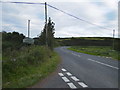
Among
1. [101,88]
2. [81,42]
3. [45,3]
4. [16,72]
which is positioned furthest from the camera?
[81,42]

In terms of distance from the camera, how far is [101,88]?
525 cm

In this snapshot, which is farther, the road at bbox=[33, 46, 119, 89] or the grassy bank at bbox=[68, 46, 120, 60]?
the grassy bank at bbox=[68, 46, 120, 60]

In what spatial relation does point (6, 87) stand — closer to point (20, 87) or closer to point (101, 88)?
point (20, 87)

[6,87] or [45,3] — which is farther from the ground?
[45,3]

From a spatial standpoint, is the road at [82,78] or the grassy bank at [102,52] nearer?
the road at [82,78]

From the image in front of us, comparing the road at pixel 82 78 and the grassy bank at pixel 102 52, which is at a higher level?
the road at pixel 82 78

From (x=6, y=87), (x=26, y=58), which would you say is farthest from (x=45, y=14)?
(x=6, y=87)

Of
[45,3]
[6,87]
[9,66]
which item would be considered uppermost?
[45,3]

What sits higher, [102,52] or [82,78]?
[82,78]

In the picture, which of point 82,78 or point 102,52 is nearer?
point 82,78

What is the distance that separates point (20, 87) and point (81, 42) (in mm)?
83881

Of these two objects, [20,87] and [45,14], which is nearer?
[20,87]

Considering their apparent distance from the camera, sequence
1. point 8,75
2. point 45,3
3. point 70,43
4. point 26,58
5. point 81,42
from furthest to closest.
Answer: point 70,43, point 81,42, point 45,3, point 26,58, point 8,75

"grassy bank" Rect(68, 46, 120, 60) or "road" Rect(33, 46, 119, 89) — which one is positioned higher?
"road" Rect(33, 46, 119, 89)
